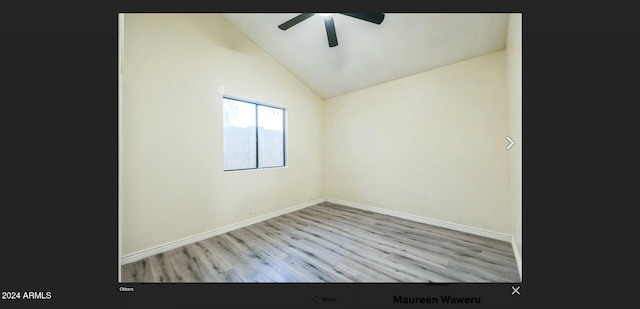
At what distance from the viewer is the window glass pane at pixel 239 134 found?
268cm

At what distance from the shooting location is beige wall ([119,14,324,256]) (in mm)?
1916

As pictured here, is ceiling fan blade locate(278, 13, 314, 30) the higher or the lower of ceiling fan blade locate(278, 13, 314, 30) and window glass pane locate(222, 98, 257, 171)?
the higher

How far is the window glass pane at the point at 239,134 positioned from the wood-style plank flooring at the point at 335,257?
36.5 inches

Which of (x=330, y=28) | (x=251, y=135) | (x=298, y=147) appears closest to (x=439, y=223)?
(x=298, y=147)

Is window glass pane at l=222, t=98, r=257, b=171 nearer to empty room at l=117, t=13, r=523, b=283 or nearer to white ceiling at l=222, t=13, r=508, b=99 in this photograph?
empty room at l=117, t=13, r=523, b=283

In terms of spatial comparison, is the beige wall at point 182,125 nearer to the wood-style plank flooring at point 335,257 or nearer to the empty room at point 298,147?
the empty room at point 298,147

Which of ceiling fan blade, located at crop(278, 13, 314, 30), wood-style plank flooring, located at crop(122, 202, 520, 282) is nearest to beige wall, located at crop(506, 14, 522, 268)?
Result: wood-style plank flooring, located at crop(122, 202, 520, 282)

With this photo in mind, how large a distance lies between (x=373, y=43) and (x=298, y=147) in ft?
6.56

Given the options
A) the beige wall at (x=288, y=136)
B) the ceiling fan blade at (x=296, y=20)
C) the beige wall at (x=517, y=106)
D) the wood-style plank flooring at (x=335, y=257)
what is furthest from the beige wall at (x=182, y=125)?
the beige wall at (x=517, y=106)

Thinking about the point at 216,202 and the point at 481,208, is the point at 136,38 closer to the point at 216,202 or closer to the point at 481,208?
the point at 216,202

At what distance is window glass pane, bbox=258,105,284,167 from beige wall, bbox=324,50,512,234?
1189 millimetres

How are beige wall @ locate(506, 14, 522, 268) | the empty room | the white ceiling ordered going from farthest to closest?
1. the white ceiling
2. the empty room
3. beige wall @ locate(506, 14, 522, 268)

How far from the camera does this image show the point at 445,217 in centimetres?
261

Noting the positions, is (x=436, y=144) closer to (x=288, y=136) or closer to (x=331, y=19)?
(x=331, y=19)
